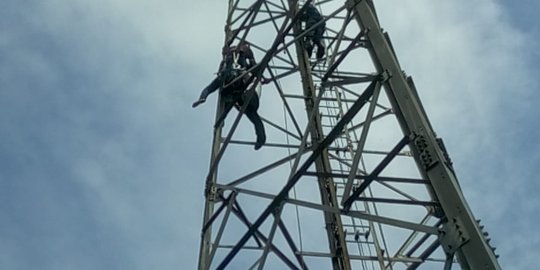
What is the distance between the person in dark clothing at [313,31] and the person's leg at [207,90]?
1.93 metres

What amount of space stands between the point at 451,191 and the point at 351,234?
3795 millimetres

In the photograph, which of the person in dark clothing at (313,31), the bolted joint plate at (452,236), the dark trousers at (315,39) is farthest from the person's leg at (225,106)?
the bolted joint plate at (452,236)

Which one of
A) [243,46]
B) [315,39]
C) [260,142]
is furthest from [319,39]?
[260,142]

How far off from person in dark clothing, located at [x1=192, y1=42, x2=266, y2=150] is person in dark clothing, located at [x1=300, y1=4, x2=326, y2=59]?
1287 mm

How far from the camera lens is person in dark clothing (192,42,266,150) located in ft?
28.3

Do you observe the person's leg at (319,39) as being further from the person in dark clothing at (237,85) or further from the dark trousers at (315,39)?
the person in dark clothing at (237,85)

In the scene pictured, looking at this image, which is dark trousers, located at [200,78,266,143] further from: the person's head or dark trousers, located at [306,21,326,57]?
dark trousers, located at [306,21,326,57]

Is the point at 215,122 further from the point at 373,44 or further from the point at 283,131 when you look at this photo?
the point at 373,44

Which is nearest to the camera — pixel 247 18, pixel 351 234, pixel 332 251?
pixel 332 251

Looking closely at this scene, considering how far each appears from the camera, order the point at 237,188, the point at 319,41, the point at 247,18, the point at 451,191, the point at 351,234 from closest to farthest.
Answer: the point at 451,191
the point at 237,188
the point at 351,234
the point at 247,18
the point at 319,41

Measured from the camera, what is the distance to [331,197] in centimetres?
853

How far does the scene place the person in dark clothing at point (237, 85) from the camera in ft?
28.3

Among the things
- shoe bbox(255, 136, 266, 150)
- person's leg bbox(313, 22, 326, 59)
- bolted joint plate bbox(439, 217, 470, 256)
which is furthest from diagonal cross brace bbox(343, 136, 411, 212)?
person's leg bbox(313, 22, 326, 59)

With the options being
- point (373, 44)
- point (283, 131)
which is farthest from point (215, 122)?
point (373, 44)
